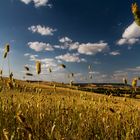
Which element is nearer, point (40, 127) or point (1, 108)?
point (40, 127)

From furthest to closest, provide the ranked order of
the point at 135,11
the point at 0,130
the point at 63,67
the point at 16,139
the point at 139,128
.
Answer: the point at 63,67 < the point at 139,128 < the point at 0,130 < the point at 16,139 < the point at 135,11

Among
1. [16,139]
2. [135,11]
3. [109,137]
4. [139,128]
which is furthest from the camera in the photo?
[139,128]

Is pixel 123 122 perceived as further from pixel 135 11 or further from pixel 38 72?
pixel 135 11

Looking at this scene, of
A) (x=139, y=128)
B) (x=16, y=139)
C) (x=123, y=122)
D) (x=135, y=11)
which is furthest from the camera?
(x=123, y=122)

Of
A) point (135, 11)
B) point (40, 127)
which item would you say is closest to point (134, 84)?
point (40, 127)

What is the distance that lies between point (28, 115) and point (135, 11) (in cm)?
388

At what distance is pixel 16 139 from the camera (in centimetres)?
435

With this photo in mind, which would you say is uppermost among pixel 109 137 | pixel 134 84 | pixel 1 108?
pixel 134 84

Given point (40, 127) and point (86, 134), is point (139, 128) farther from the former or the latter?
point (40, 127)

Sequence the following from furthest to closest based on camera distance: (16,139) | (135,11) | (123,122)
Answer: (123,122) < (16,139) < (135,11)

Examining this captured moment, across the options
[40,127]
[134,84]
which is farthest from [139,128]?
[40,127]

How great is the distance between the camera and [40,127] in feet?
17.6

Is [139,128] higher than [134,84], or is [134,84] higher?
[134,84]

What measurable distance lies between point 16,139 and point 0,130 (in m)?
0.64
